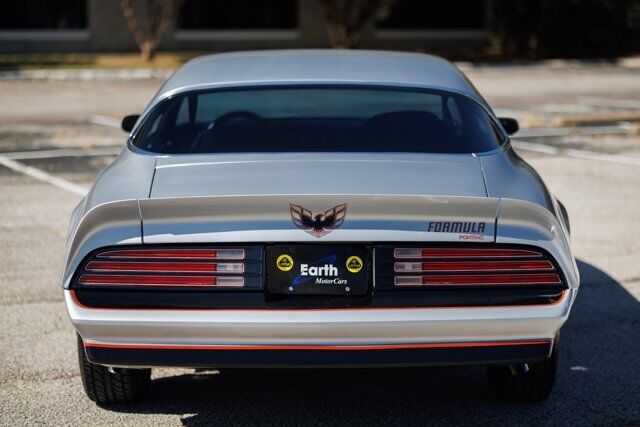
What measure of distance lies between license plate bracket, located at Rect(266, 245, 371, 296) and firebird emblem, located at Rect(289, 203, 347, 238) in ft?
0.23

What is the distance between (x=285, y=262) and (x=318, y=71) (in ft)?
5.31

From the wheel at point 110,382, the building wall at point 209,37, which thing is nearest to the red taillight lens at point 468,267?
the wheel at point 110,382

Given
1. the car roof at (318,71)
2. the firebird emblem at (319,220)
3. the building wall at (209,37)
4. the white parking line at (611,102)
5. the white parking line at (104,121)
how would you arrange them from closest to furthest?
the firebird emblem at (319,220) → the car roof at (318,71) → the white parking line at (104,121) → the white parking line at (611,102) → the building wall at (209,37)

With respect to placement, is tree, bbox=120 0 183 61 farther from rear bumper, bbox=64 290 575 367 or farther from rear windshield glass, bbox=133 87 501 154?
rear bumper, bbox=64 290 575 367

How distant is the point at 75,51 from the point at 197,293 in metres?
32.3

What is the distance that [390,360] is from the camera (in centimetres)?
378

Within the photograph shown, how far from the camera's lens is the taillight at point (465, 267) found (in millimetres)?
3764

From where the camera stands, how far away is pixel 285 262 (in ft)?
12.3

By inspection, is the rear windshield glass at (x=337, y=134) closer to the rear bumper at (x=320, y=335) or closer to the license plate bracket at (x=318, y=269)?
the license plate bracket at (x=318, y=269)

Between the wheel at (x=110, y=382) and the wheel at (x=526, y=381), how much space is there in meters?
1.47

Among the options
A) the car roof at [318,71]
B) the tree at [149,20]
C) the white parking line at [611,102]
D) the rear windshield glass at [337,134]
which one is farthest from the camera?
the tree at [149,20]

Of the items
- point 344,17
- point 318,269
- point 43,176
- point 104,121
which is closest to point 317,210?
point 318,269

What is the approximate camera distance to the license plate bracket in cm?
374

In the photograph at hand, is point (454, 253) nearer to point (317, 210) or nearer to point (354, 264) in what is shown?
point (354, 264)
